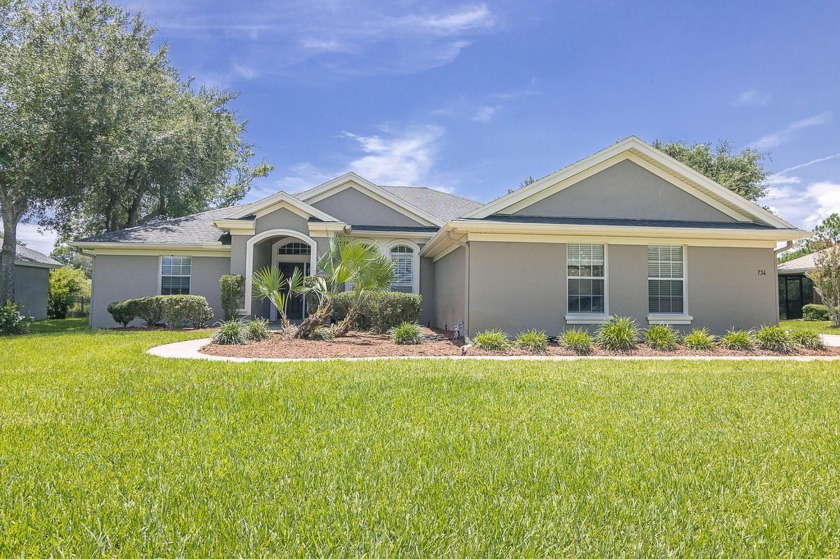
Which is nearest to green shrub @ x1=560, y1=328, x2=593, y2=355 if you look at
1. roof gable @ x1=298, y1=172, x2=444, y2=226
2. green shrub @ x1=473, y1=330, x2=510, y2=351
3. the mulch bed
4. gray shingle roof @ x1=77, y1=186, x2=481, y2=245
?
the mulch bed

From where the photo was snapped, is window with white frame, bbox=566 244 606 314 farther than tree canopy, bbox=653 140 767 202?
No

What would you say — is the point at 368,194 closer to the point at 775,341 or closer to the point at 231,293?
the point at 231,293

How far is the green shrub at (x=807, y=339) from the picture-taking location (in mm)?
11414

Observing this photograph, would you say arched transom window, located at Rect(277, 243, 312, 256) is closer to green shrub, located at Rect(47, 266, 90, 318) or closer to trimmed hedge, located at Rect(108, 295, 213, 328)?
trimmed hedge, located at Rect(108, 295, 213, 328)

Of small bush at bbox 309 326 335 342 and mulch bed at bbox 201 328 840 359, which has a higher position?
small bush at bbox 309 326 335 342

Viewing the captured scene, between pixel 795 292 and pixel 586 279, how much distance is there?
1997 cm

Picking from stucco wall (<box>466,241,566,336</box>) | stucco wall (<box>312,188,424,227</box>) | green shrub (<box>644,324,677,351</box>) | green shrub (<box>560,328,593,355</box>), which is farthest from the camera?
stucco wall (<box>312,188,424,227</box>)

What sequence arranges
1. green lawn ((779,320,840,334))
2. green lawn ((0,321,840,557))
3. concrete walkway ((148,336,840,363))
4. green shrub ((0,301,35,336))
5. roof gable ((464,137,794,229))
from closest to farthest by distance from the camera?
green lawn ((0,321,840,557)) < concrete walkway ((148,336,840,363)) < roof gable ((464,137,794,229)) < green shrub ((0,301,35,336)) < green lawn ((779,320,840,334))

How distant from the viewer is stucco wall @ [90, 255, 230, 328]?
57.9 ft

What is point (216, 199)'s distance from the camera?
1268 inches

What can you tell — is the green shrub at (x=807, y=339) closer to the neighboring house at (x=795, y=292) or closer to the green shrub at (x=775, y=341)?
the green shrub at (x=775, y=341)

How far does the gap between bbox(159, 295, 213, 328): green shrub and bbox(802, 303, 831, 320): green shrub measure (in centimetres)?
2677

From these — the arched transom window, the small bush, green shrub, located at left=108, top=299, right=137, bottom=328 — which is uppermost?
the arched transom window

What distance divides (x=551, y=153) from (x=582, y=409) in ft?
56.4
